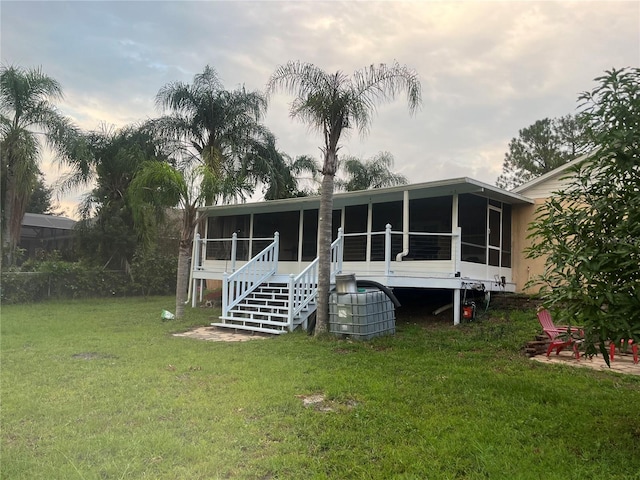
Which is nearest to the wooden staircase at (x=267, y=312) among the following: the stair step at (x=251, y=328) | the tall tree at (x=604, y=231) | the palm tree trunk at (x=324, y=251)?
the stair step at (x=251, y=328)

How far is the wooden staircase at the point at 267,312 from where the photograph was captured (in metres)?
8.98

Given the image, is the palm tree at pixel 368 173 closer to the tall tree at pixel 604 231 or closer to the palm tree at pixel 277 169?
the palm tree at pixel 277 169

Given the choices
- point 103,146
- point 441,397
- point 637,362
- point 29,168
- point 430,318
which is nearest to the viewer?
point 441,397

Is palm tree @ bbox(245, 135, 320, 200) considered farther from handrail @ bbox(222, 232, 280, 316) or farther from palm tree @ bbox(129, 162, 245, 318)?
handrail @ bbox(222, 232, 280, 316)

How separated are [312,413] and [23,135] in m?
14.4

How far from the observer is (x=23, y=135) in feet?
45.6

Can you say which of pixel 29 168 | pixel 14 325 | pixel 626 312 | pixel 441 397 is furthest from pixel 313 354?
pixel 29 168

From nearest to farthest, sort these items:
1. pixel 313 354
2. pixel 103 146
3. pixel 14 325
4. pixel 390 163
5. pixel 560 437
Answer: pixel 560 437 → pixel 313 354 → pixel 14 325 → pixel 103 146 → pixel 390 163

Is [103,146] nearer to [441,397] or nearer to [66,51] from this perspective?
[66,51]

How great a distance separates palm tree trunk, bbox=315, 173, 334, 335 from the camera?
811 cm

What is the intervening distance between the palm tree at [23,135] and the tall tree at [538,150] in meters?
22.3

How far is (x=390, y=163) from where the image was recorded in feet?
81.1

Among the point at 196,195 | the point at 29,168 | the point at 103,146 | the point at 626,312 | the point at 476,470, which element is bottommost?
the point at 476,470

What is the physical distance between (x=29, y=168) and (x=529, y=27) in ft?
46.6
